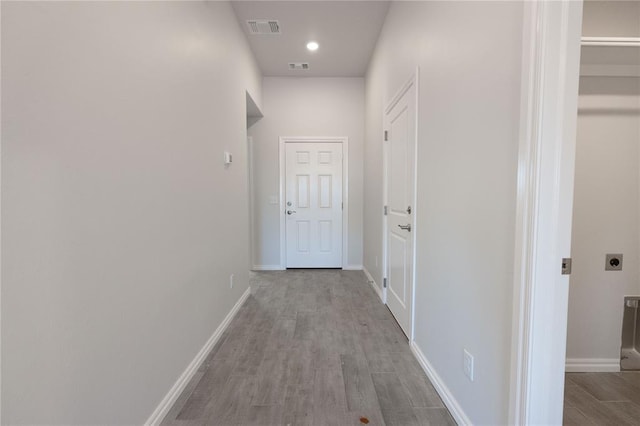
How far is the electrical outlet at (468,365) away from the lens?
1.31 metres

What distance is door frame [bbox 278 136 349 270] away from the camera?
429 cm

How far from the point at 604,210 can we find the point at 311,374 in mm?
2031

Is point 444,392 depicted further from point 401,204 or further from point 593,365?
point 401,204

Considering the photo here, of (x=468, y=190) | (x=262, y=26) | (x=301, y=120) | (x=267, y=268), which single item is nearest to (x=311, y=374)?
(x=468, y=190)

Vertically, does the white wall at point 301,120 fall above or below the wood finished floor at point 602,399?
above

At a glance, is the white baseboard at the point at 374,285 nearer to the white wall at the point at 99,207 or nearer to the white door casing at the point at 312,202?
the white door casing at the point at 312,202

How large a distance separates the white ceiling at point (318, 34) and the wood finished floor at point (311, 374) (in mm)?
2860

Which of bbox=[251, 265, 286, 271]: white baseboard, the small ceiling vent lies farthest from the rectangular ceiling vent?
bbox=[251, 265, 286, 271]: white baseboard

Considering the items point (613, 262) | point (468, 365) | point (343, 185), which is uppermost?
point (343, 185)

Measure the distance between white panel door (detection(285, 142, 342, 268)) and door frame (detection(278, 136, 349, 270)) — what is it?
0.05 m

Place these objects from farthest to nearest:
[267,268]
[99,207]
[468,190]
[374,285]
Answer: [267,268] → [374,285] → [468,190] → [99,207]

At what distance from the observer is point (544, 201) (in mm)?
922

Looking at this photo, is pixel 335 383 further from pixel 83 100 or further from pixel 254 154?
pixel 254 154

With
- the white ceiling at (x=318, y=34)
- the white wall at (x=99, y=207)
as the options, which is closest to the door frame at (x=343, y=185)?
the white ceiling at (x=318, y=34)
